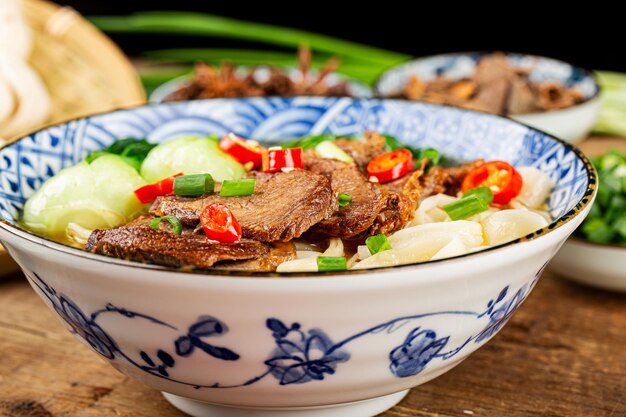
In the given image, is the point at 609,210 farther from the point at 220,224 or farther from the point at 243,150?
the point at 220,224

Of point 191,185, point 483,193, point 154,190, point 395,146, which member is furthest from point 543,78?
point 191,185

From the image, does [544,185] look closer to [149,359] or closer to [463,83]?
[149,359]

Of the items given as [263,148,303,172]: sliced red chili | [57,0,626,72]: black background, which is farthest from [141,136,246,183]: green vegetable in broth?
[57,0,626,72]: black background

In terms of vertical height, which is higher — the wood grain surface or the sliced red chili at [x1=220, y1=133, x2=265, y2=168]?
the sliced red chili at [x1=220, y1=133, x2=265, y2=168]

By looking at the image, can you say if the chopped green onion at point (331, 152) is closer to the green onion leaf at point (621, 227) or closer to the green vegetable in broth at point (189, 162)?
the green vegetable in broth at point (189, 162)

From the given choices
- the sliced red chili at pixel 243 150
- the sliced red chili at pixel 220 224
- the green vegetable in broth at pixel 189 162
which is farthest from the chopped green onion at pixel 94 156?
the sliced red chili at pixel 220 224

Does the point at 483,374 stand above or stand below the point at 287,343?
below

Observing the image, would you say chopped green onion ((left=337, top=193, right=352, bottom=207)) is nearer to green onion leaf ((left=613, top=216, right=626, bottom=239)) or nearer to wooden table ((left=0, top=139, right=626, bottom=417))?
wooden table ((left=0, top=139, right=626, bottom=417))
